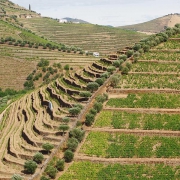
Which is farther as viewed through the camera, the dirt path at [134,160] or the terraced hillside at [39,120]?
the terraced hillside at [39,120]

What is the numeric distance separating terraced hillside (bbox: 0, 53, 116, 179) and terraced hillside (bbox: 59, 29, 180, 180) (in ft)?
12.6

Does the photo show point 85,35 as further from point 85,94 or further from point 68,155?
point 68,155

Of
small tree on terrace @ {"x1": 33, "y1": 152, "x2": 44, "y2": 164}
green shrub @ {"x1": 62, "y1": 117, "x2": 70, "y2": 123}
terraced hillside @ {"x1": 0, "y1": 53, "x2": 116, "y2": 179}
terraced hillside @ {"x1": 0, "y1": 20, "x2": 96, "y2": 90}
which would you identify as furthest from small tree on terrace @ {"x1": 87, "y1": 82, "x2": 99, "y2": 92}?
terraced hillside @ {"x1": 0, "y1": 20, "x2": 96, "y2": 90}

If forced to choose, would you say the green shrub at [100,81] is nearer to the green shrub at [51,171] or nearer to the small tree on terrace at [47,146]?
the small tree on terrace at [47,146]

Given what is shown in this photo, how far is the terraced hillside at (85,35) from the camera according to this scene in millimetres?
159250

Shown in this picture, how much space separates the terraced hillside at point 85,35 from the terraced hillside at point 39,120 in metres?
87.5

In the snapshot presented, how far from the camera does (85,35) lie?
172 meters

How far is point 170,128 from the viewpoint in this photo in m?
46.5

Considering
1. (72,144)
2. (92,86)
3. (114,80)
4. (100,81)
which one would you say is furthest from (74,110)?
(114,80)

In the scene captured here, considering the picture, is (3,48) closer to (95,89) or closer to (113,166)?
(95,89)

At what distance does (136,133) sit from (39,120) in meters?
15.1

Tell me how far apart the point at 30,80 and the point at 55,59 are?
526 inches

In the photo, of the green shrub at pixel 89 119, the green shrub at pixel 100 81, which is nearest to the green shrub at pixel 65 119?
the green shrub at pixel 89 119

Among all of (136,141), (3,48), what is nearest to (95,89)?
(136,141)
